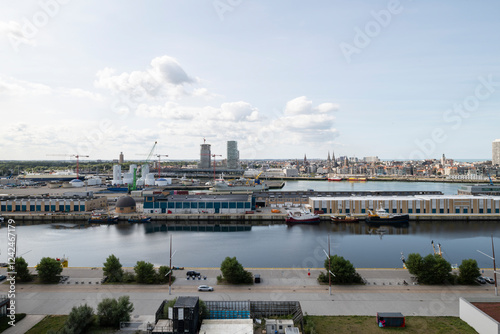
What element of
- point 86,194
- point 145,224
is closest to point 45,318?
point 145,224

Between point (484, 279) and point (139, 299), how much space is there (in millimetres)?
11106

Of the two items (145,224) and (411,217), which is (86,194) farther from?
(411,217)

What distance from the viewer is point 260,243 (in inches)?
689

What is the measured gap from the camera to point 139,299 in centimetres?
912

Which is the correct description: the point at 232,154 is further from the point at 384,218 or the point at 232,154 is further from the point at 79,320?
the point at 79,320

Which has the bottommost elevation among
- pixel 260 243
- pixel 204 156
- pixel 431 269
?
pixel 260 243

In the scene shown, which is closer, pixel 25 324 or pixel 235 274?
pixel 25 324

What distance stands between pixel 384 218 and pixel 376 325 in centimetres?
1640

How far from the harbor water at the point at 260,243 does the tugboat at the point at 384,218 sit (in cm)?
58

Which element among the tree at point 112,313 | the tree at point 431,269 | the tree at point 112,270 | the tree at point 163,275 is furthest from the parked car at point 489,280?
the tree at point 112,270

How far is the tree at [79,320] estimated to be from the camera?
23.4 ft

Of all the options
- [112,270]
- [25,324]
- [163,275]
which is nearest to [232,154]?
[112,270]

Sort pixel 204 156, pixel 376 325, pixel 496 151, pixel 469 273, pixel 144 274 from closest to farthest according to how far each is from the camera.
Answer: pixel 376 325
pixel 469 273
pixel 144 274
pixel 496 151
pixel 204 156

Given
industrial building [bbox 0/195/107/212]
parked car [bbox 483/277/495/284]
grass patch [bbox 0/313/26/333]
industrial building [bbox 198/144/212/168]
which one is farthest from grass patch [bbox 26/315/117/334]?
industrial building [bbox 198/144/212/168]
